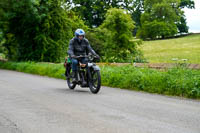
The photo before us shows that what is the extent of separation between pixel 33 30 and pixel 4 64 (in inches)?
130

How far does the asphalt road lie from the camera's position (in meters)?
5.55

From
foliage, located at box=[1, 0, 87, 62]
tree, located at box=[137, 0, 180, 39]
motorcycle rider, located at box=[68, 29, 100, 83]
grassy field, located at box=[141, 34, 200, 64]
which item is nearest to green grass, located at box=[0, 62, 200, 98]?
motorcycle rider, located at box=[68, 29, 100, 83]

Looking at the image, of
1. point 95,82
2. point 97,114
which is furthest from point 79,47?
point 97,114

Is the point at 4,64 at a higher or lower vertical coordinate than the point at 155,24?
lower

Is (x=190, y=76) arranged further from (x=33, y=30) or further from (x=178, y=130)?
(x=33, y=30)

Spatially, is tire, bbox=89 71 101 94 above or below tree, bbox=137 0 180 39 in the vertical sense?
below

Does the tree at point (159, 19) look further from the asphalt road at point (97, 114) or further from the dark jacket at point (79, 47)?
the asphalt road at point (97, 114)

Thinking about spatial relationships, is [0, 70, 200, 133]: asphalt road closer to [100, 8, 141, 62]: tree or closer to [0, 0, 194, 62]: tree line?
[0, 0, 194, 62]: tree line

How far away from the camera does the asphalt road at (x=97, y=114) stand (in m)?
5.55

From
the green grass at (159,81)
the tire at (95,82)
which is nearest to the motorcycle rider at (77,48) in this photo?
the tire at (95,82)

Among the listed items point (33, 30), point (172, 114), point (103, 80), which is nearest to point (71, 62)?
point (103, 80)

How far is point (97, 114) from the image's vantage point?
22.1 ft

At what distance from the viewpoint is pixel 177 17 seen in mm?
75750

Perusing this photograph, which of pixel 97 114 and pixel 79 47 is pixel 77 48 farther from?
pixel 97 114
